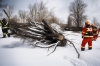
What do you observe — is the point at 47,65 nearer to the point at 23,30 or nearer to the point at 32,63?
the point at 32,63

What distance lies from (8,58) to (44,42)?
7.25ft

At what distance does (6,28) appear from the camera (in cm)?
761

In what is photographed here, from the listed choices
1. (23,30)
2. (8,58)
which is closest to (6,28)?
(23,30)

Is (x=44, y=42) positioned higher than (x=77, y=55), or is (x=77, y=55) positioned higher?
(x=44, y=42)

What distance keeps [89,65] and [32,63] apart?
1.63 m

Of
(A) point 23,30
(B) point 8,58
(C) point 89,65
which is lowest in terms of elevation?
(C) point 89,65

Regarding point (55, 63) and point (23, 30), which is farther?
point (23, 30)

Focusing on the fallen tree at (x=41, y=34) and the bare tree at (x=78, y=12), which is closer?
the fallen tree at (x=41, y=34)

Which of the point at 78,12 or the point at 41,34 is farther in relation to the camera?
the point at 78,12

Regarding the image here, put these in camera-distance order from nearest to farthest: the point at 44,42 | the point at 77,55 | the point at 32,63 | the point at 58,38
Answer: the point at 32,63, the point at 77,55, the point at 58,38, the point at 44,42

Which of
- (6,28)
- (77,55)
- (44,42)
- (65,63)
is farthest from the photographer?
(6,28)

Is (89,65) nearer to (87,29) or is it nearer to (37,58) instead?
(37,58)

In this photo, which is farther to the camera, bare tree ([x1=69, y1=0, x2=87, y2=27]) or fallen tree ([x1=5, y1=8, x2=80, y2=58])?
bare tree ([x1=69, y1=0, x2=87, y2=27])

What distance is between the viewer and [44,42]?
17.0ft
